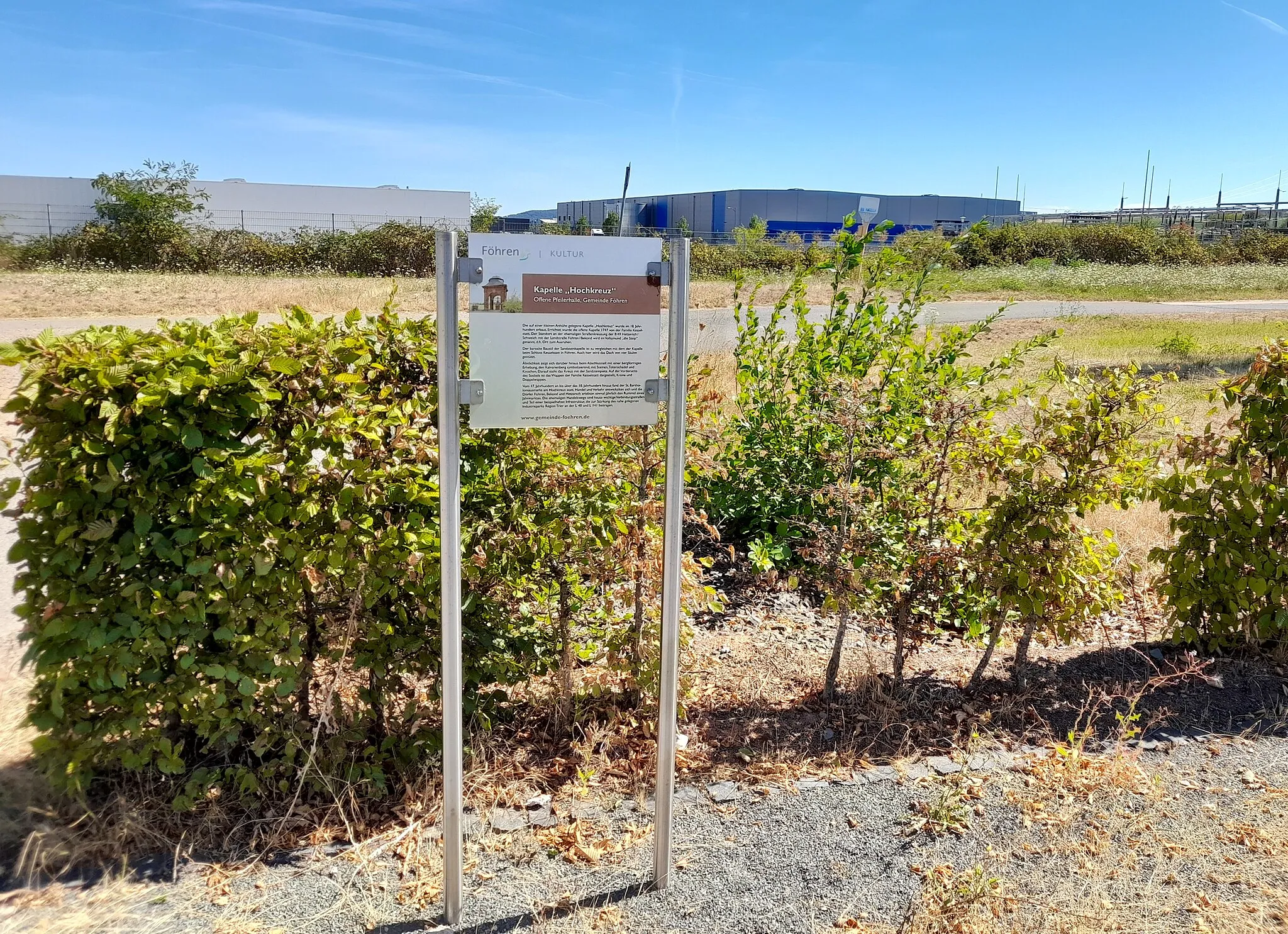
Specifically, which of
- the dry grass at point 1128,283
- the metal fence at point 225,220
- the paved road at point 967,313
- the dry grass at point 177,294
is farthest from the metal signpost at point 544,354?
the metal fence at point 225,220

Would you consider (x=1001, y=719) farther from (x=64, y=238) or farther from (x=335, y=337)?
(x=64, y=238)

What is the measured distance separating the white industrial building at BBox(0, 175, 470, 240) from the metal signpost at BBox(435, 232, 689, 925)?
132ft

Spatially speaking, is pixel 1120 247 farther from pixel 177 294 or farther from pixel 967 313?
pixel 177 294

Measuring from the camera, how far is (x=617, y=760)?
3477 mm

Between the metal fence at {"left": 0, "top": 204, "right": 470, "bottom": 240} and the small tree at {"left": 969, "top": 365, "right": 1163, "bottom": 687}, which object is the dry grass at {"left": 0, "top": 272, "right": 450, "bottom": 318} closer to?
the metal fence at {"left": 0, "top": 204, "right": 470, "bottom": 240}

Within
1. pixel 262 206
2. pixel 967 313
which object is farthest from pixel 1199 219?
pixel 262 206

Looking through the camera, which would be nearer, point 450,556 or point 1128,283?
point 450,556

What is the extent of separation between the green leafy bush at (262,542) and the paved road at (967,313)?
820cm

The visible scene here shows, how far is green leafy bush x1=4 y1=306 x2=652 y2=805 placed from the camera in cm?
277

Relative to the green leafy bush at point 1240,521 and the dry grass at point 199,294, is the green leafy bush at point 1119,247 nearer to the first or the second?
the dry grass at point 199,294

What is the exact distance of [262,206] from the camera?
50.8 meters

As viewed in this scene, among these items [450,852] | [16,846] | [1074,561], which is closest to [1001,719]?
[1074,561]

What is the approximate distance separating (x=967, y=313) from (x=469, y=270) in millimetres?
25200

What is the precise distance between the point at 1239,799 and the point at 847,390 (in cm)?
227
